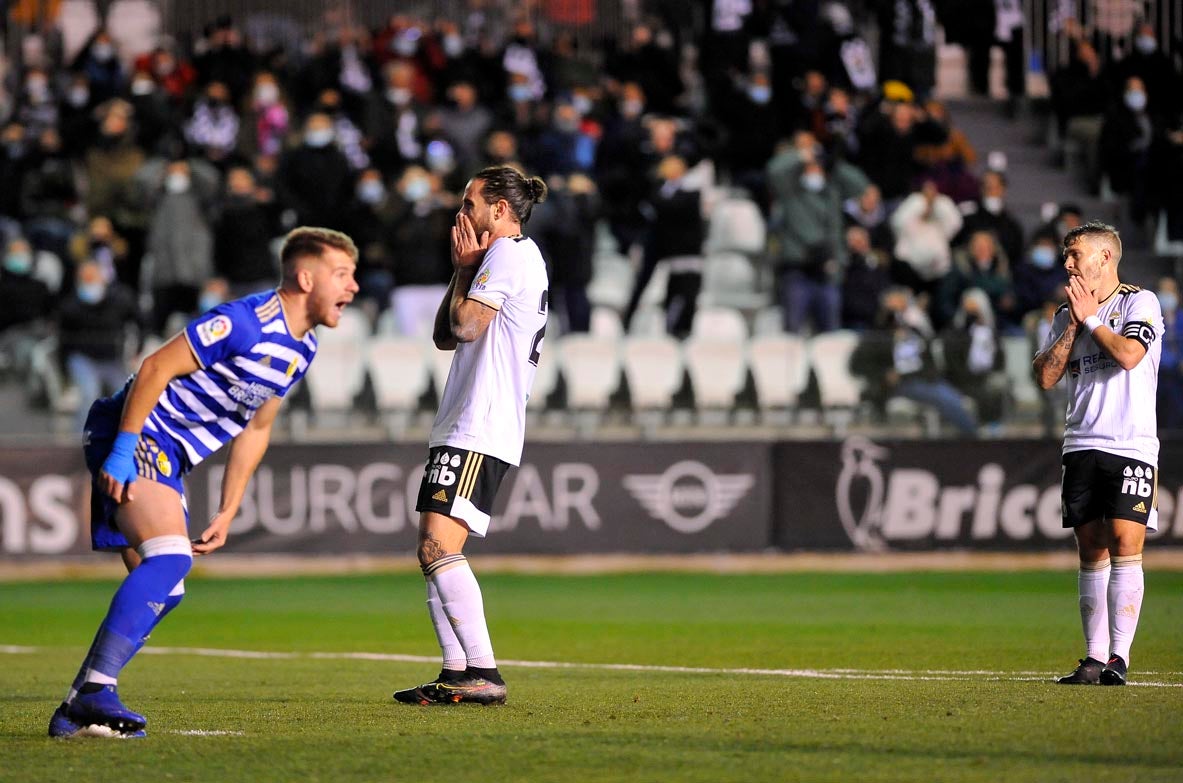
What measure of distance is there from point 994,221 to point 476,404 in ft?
45.4

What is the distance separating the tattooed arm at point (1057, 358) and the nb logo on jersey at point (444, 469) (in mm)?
2900

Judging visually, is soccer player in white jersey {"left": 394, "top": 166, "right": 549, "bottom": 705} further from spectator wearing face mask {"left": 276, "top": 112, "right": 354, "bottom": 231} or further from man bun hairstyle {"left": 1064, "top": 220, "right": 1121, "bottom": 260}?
spectator wearing face mask {"left": 276, "top": 112, "right": 354, "bottom": 231}

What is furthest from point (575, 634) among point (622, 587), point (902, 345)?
point (902, 345)

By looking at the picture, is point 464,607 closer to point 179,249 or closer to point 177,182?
point 179,249

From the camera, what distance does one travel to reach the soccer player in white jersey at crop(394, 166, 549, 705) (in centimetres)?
734

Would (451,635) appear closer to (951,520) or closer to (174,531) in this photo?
(174,531)

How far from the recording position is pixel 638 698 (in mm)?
7770

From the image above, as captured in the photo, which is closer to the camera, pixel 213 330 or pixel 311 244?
pixel 213 330

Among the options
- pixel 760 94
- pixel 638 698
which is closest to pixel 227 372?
pixel 638 698

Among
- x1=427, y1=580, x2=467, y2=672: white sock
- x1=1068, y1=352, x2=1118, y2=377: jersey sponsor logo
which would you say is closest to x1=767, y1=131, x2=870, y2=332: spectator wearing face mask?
x1=1068, y1=352, x2=1118, y2=377: jersey sponsor logo

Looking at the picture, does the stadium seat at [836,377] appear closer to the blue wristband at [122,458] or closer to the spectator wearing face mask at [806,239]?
the spectator wearing face mask at [806,239]

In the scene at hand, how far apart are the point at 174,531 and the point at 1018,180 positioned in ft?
61.2

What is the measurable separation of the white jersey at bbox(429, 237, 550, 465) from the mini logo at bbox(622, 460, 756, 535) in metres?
10.2

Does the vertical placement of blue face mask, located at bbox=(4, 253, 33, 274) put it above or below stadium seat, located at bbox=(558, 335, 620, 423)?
above
